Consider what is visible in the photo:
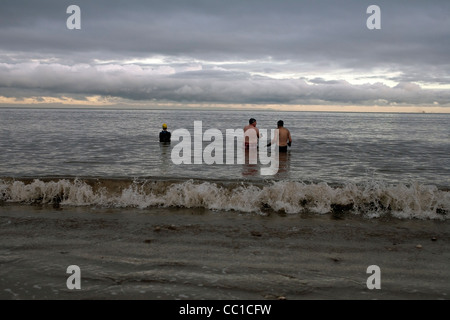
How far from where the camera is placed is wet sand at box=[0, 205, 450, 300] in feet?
13.9

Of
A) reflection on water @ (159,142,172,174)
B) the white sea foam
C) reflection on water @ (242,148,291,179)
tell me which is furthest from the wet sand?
reflection on water @ (159,142,172,174)

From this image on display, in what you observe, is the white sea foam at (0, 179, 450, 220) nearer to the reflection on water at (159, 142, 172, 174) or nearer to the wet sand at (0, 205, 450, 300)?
the wet sand at (0, 205, 450, 300)

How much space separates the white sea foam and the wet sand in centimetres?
Answer: 64

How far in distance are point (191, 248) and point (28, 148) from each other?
20.1m

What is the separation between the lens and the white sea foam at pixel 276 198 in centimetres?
843

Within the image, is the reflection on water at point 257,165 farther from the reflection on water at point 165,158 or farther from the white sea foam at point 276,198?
the white sea foam at point 276,198

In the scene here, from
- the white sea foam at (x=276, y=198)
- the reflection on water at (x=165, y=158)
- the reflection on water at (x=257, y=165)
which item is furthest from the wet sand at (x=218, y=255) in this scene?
the reflection on water at (x=165, y=158)

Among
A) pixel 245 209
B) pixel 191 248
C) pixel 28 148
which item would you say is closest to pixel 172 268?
pixel 191 248

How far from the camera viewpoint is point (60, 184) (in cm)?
946

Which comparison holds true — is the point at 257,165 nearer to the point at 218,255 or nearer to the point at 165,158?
the point at 165,158

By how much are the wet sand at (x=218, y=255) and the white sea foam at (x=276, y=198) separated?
2.10ft

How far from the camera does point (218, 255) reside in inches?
213

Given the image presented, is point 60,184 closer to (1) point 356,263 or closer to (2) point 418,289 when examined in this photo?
(1) point 356,263
